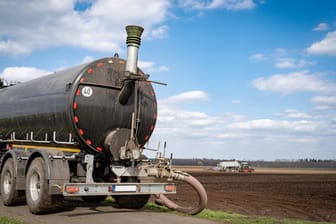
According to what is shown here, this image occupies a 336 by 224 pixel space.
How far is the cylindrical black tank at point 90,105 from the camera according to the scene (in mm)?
9805

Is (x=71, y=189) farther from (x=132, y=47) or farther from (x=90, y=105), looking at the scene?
(x=132, y=47)

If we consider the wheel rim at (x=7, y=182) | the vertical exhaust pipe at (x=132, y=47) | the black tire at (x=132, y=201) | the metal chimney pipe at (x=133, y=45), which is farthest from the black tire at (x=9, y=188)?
the metal chimney pipe at (x=133, y=45)

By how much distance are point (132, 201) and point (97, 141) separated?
204 cm

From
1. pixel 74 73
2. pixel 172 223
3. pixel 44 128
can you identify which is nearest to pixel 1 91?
pixel 44 128

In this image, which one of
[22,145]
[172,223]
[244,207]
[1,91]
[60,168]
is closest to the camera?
[172,223]

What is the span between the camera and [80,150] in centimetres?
1002

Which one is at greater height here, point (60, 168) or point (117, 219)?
point (60, 168)

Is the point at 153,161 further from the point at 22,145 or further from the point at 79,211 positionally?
the point at 22,145

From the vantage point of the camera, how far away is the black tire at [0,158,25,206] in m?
10.9

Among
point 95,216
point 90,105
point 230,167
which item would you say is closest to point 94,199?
point 95,216

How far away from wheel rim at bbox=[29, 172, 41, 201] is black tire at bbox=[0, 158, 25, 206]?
3.31ft

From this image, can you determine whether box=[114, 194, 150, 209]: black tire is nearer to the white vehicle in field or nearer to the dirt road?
the dirt road

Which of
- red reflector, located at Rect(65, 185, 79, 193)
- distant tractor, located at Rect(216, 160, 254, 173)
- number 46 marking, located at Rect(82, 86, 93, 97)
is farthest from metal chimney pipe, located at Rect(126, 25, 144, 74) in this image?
distant tractor, located at Rect(216, 160, 254, 173)

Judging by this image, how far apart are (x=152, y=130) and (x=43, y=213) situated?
134 inches
